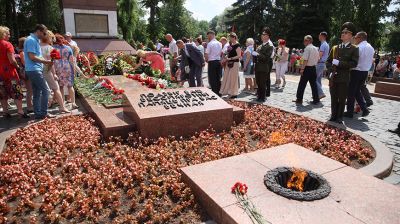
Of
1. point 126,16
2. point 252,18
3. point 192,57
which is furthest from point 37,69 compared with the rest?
point 126,16

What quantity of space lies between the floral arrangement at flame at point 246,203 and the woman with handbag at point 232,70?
246 inches

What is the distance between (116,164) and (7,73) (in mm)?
3830

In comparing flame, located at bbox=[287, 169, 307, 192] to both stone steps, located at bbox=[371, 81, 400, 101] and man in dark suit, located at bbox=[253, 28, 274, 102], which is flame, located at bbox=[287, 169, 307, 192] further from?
stone steps, located at bbox=[371, 81, 400, 101]

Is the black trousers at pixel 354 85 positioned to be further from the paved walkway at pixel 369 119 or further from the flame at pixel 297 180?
the flame at pixel 297 180

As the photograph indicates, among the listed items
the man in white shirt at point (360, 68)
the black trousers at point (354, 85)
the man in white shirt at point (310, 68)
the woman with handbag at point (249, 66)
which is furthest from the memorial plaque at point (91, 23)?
the black trousers at point (354, 85)

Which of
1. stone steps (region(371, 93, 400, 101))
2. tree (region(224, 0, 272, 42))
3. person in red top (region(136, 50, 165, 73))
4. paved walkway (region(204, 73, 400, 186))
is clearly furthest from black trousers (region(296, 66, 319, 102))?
tree (region(224, 0, 272, 42))

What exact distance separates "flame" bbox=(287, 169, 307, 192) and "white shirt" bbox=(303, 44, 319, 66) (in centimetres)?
550

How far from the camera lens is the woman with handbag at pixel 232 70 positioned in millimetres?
8938

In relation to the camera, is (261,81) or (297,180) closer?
(297,180)

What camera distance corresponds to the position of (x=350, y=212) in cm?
286

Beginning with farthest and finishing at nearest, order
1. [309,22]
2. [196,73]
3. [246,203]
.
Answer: [309,22] < [196,73] < [246,203]

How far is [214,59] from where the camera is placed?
9438mm

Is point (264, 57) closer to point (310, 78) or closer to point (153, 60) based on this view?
point (310, 78)

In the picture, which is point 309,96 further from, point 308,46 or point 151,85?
point 151,85
